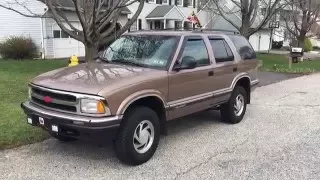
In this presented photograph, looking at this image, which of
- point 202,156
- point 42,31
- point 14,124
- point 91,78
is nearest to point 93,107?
point 91,78

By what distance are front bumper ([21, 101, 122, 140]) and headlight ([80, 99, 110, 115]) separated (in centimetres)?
8

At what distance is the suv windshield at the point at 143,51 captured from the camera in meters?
5.98

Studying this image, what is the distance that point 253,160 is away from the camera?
18.4 ft

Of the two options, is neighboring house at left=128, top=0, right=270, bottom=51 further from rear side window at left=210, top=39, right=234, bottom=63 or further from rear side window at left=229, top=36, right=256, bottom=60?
rear side window at left=210, top=39, right=234, bottom=63

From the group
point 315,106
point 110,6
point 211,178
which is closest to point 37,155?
point 211,178

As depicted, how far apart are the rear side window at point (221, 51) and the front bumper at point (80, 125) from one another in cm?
276

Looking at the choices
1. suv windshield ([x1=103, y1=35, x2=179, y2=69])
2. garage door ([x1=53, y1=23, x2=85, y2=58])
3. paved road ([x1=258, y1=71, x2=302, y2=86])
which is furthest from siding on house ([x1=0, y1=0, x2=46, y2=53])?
suv windshield ([x1=103, y1=35, x2=179, y2=69])

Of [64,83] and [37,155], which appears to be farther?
[37,155]

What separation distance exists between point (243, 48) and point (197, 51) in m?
1.86

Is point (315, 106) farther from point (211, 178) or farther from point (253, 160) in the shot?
point (211, 178)

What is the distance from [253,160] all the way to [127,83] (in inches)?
81.5

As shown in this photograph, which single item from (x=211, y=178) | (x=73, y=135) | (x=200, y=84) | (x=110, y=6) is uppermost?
(x=110, y=6)

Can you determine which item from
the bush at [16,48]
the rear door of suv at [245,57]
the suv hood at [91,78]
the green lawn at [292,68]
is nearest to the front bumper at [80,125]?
the suv hood at [91,78]

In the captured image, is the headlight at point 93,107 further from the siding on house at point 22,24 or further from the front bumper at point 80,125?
the siding on house at point 22,24
